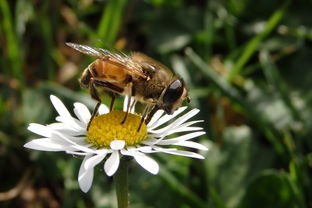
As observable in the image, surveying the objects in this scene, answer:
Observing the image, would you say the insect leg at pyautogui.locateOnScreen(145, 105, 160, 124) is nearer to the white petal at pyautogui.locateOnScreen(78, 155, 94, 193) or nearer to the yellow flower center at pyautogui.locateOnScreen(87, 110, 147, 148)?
the yellow flower center at pyautogui.locateOnScreen(87, 110, 147, 148)

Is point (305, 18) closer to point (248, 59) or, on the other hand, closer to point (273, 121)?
point (248, 59)

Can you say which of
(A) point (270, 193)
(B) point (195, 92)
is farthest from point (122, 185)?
(B) point (195, 92)

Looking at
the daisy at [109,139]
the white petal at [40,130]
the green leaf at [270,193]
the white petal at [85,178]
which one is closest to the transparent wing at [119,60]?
the daisy at [109,139]

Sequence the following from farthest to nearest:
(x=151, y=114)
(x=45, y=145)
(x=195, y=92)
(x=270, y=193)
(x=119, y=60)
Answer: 1. (x=195, y=92)
2. (x=270, y=193)
3. (x=151, y=114)
4. (x=119, y=60)
5. (x=45, y=145)

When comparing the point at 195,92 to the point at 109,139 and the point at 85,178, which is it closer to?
the point at 109,139

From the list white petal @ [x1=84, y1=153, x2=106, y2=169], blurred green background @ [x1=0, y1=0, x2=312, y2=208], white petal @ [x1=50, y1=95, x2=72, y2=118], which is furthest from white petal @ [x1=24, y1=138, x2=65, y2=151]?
blurred green background @ [x1=0, y1=0, x2=312, y2=208]

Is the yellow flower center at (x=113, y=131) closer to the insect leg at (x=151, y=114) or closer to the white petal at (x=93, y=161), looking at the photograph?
the insect leg at (x=151, y=114)

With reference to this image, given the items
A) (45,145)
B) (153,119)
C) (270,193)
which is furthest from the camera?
(270,193)
